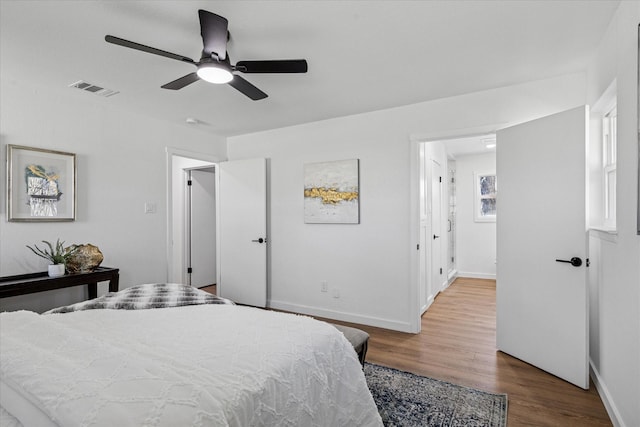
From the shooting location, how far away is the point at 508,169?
288 cm

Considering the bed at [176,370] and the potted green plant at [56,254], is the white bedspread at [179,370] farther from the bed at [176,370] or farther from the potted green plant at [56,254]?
the potted green plant at [56,254]

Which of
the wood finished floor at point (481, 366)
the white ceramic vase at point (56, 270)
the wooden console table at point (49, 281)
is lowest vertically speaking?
the wood finished floor at point (481, 366)

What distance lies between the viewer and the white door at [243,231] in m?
4.34

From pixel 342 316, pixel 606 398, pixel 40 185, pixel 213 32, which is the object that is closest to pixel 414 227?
pixel 342 316

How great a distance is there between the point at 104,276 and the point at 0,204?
956 millimetres

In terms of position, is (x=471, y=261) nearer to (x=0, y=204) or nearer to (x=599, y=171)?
(x=599, y=171)

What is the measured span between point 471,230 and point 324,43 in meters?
5.31

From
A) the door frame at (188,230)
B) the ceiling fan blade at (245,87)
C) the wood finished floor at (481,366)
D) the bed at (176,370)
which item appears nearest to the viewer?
the bed at (176,370)

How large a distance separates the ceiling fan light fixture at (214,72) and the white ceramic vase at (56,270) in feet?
6.68

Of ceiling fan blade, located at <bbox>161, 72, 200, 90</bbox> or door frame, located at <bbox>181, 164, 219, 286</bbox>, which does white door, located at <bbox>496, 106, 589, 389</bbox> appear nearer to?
ceiling fan blade, located at <bbox>161, 72, 200, 90</bbox>

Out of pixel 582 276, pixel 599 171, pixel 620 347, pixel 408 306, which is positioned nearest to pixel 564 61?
pixel 599 171

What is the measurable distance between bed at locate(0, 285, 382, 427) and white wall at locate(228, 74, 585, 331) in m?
2.04

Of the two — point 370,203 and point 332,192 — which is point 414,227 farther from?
point 332,192

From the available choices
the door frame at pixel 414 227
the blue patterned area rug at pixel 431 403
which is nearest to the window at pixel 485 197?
the door frame at pixel 414 227
